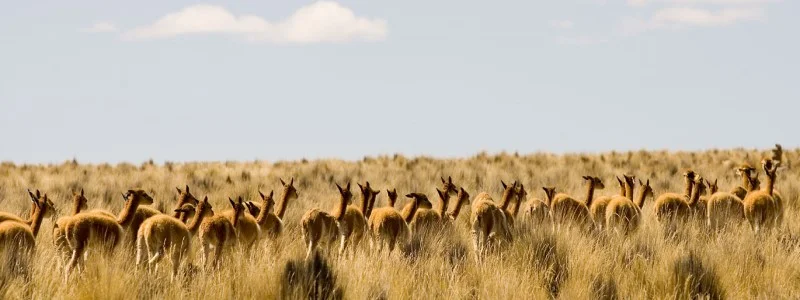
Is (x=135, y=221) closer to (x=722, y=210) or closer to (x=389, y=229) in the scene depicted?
(x=389, y=229)

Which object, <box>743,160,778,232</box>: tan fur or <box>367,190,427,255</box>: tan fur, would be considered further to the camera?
<box>743,160,778,232</box>: tan fur

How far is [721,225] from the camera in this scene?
35.4 feet

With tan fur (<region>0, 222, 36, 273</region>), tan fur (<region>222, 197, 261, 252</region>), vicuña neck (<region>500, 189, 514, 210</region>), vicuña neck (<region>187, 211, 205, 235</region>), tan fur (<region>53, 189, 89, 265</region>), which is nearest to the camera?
tan fur (<region>0, 222, 36, 273</region>)

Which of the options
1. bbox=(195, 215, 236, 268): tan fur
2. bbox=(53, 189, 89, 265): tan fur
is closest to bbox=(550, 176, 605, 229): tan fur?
bbox=(195, 215, 236, 268): tan fur

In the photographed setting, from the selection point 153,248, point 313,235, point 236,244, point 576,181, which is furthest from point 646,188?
point 576,181


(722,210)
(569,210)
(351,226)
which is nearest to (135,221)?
(351,226)

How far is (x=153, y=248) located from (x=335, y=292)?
5.83 ft

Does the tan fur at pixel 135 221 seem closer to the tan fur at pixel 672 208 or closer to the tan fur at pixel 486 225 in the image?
the tan fur at pixel 486 225

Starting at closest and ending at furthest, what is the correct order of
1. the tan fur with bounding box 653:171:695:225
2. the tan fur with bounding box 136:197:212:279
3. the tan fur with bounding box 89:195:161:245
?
the tan fur with bounding box 136:197:212:279 < the tan fur with bounding box 89:195:161:245 < the tan fur with bounding box 653:171:695:225

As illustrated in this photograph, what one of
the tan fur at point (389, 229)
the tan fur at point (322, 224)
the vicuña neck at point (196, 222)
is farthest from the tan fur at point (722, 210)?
the vicuña neck at point (196, 222)

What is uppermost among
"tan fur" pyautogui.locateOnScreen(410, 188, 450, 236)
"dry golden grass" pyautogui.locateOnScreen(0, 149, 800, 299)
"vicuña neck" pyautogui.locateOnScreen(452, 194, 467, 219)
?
"vicuña neck" pyautogui.locateOnScreen(452, 194, 467, 219)

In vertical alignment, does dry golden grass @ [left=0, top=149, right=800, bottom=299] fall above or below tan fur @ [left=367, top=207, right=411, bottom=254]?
below

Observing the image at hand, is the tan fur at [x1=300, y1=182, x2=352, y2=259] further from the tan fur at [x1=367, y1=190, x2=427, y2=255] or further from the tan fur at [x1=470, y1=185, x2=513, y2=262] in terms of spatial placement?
the tan fur at [x1=470, y1=185, x2=513, y2=262]

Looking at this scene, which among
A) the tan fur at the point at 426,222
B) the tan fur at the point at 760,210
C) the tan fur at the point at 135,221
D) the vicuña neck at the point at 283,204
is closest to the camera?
the tan fur at the point at 135,221
